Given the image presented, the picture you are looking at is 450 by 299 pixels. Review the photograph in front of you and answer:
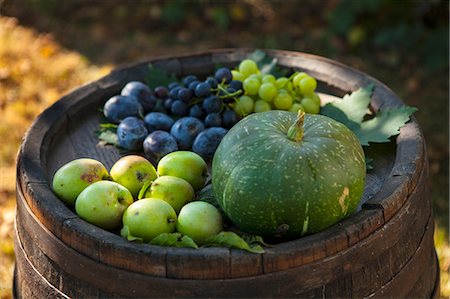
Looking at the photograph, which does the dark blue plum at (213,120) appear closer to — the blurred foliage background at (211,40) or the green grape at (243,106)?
the green grape at (243,106)

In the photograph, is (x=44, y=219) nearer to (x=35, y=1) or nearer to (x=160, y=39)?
(x=160, y=39)

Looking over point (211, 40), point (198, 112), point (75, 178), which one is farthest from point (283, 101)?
point (211, 40)

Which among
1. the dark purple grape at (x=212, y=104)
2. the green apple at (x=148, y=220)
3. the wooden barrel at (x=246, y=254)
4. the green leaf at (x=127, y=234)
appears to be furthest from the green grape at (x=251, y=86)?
the green leaf at (x=127, y=234)

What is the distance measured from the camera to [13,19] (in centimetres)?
509

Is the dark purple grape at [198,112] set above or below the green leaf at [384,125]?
below

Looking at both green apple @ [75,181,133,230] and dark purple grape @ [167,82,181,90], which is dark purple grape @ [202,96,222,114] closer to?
dark purple grape @ [167,82,181,90]

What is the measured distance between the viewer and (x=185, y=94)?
224cm

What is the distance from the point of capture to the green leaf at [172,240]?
5.22 feet

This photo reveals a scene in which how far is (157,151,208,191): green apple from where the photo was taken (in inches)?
75.1

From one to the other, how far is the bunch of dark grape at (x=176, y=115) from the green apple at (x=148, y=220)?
1.43 feet

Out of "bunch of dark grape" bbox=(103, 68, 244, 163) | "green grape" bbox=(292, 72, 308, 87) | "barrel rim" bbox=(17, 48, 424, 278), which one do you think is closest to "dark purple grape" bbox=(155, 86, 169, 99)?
"bunch of dark grape" bbox=(103, 68, 244, 163)

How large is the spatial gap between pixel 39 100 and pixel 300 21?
1999mm

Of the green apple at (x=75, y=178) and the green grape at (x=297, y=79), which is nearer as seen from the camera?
the green apple at (x=75, y=178)

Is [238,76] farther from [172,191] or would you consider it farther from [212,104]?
[172,191]
